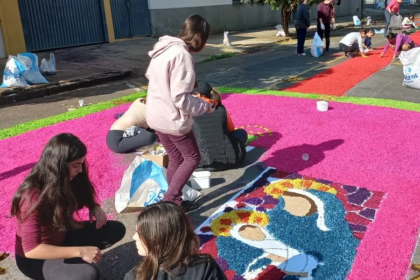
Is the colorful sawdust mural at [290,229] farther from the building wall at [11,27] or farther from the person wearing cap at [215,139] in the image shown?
the building wall at [11,27]

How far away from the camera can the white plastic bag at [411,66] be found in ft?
25.2

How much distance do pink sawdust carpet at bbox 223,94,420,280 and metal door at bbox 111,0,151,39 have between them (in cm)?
916

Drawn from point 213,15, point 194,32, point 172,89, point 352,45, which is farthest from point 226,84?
point 213,15

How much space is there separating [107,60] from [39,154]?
24.8ft

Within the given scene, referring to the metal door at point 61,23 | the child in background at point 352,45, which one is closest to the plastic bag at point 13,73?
the metal door at point 61,23

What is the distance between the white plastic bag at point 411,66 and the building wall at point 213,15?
421 inches

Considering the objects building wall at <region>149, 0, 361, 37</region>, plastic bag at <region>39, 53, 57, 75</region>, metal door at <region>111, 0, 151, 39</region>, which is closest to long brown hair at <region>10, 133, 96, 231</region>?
plastic bag at <region>39, 53, 57, 75</region>

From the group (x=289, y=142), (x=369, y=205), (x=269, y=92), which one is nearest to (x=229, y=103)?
(x=269, y=92)

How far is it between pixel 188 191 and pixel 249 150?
1.53m

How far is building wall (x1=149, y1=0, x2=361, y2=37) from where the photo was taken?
1645 centimetres

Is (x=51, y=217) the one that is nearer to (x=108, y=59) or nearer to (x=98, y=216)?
(x=98, y=216)

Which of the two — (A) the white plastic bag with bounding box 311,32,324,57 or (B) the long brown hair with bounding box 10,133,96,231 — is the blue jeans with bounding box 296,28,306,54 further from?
(B) the long brown hair with bounding box 10,133,96,231

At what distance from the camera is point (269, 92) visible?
8.08 m

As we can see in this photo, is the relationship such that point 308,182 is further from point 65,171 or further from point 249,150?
point 65,171
